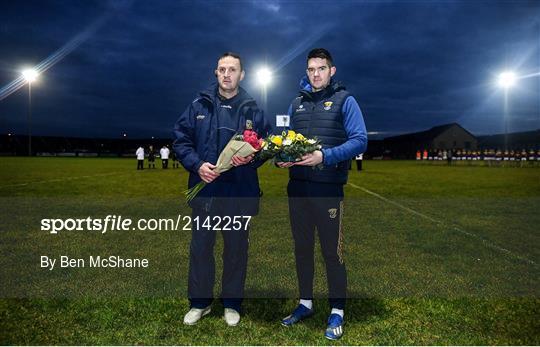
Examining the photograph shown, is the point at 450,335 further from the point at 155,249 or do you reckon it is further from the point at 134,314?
the point at 155,249

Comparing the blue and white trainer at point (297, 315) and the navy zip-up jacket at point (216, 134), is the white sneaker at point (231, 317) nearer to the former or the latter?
the blue and white trainer at point (297, 315)

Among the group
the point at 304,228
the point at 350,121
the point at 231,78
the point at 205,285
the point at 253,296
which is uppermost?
the point at 231,78

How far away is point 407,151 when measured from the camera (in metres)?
94.3

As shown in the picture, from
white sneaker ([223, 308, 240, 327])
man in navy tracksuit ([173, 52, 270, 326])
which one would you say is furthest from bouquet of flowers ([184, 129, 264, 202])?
white sneaker ([223, 308, 240, 327])

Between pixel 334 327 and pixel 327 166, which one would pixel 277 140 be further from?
pixel 334 327

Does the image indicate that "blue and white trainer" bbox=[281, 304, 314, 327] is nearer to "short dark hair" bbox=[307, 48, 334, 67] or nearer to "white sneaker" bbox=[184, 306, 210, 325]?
"white sneaker" bbox=[184, 306, 210, 325]

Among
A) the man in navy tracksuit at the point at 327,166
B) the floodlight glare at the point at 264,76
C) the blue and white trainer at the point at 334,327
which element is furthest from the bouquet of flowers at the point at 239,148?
the floodlight glare at the point at 264,76

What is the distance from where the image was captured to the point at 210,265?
180 inches

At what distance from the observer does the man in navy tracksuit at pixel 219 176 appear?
4340 millimetres

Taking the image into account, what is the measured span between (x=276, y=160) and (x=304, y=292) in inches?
57.5

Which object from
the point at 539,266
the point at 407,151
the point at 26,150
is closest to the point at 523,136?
the point at 407,151

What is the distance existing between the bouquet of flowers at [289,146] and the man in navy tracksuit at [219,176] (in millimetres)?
447

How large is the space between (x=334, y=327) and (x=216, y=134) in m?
2.05

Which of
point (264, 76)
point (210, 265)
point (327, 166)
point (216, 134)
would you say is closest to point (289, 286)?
point (210, 265)
